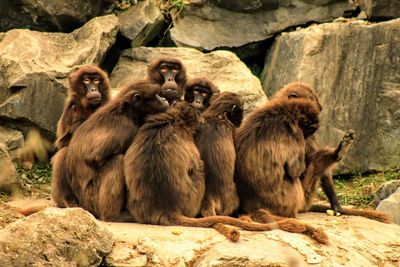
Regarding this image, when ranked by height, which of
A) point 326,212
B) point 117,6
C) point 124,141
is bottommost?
point 326,212

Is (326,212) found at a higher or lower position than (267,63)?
lower

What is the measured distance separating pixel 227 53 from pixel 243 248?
6966mm

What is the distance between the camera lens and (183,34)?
16594mm

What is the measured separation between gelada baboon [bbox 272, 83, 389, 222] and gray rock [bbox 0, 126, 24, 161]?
16.1 ft

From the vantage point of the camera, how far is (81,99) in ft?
38.4

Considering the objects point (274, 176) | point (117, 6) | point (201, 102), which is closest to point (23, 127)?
point (117, 6)

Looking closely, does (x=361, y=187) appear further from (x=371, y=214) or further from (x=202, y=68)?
(x=202, y=68)

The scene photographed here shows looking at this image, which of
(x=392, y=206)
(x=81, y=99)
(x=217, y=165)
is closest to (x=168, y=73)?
(x=81, y=99)

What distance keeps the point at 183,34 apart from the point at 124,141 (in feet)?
20.8

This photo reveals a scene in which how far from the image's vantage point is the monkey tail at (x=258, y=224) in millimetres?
10102

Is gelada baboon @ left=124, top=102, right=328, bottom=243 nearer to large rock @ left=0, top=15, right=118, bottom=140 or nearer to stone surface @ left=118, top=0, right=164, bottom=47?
large rock @ left=0, top=15, right=118, bottom=140

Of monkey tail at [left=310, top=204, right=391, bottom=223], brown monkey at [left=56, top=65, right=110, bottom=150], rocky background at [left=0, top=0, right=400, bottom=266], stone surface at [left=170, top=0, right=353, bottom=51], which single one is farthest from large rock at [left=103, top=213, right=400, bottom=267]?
stone surface at [left=170, top=0, right=353, bottom=51]

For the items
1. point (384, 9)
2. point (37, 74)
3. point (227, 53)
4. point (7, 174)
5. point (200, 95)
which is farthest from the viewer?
point (227, 53)

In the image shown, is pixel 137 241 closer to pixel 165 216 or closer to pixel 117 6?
pixel 165 216
